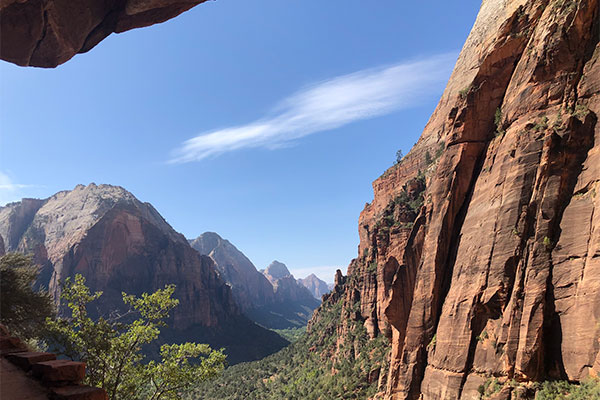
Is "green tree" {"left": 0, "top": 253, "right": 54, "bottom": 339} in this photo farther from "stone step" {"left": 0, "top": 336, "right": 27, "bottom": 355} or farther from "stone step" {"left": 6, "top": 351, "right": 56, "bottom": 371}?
"stone step" {"left": 6, "top": 351, "right": 56, "bottom": 371}

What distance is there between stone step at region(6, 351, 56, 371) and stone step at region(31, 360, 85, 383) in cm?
26

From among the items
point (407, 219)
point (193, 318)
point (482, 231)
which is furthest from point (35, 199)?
point (482, 231)

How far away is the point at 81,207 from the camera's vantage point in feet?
468

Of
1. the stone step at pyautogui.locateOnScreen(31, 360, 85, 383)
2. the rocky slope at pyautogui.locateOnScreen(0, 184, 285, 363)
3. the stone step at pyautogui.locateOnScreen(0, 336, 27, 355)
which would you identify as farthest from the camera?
the rocky slope at pyautogui.locateOnScreen(0, 184, 285, 363)

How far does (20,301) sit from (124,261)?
11651 cm

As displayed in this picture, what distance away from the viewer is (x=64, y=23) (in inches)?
562

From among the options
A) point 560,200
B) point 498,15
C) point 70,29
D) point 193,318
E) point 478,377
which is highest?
point 498,15

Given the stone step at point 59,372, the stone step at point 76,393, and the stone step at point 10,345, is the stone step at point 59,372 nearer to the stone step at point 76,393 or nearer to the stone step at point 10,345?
the stone step at point 76,393

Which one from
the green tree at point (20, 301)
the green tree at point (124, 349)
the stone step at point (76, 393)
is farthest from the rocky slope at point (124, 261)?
the stone step at point (76, 393)

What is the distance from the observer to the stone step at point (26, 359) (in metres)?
6.51

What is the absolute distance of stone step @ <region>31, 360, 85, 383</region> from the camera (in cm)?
596

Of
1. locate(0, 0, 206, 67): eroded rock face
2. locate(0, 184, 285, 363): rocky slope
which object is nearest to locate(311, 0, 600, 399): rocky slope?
locate(0, 0, 206, 67): eroded rock face

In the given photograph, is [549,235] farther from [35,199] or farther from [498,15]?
[35,199]

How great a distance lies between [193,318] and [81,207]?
69.2 m
